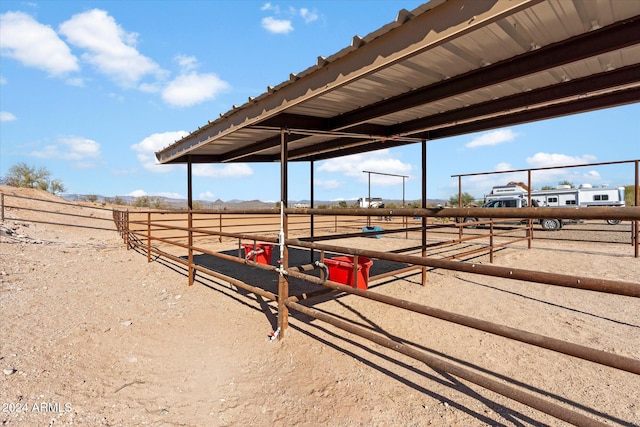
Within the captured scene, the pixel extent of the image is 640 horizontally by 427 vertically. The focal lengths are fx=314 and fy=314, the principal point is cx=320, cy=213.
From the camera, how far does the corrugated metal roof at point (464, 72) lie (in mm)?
1816

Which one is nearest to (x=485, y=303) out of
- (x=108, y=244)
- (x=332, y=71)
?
(x=332, y=71)

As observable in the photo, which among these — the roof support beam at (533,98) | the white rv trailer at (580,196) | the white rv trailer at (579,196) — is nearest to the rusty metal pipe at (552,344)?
the roof support beam at (533,98)

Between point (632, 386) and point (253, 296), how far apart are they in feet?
14.4

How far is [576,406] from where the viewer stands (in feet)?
7.43

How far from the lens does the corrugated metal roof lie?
1816 millimetres

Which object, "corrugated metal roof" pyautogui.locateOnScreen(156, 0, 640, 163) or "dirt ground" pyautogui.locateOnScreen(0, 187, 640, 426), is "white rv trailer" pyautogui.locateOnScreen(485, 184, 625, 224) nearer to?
"dirt ground" pyautogui.locateOnScreen(0, 187, 640, 426)

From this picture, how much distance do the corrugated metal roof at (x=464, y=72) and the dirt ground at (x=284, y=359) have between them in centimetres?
245

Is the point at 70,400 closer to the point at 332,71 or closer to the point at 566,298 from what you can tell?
the point at 332,71

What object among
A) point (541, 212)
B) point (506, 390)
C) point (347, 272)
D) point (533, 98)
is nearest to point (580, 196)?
point (533, 98)

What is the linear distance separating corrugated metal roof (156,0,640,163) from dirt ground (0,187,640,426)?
2.45 meters

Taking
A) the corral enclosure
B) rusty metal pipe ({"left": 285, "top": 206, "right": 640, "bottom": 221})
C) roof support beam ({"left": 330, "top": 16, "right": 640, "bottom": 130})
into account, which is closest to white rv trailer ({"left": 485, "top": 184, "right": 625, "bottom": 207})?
the corral enclosure

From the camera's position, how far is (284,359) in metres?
3.11

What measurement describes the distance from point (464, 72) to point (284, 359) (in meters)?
3.12

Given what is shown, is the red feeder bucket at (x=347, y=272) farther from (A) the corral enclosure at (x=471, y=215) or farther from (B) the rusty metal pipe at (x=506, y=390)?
(B) the rusty metal pipe at (x=506, y=390)
